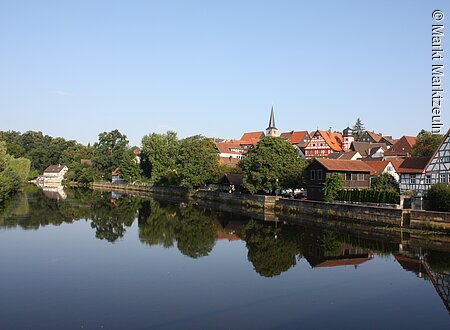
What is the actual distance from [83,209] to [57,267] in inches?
1297

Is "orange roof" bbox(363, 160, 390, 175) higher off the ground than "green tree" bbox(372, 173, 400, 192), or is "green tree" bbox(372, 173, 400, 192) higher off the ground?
"orange roof" bbox(363, 160, 390, 175)

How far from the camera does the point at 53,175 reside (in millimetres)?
128000

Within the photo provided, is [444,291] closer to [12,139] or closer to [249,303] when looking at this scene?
[249,303]

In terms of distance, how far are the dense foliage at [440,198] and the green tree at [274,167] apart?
1772cm

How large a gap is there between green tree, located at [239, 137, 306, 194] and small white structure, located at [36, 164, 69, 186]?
3356 inches

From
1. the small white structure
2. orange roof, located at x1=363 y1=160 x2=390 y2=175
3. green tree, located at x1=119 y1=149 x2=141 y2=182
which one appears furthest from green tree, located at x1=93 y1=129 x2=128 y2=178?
orange roof, located at x1=363 y1=160 x2=390 y2=175

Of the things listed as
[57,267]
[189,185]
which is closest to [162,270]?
[57,267]

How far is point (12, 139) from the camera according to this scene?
148 metres

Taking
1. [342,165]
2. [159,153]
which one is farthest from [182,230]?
[159,153]

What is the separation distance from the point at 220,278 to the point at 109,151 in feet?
303

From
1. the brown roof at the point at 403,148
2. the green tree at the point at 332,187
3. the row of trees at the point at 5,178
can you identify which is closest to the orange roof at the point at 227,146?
the brown roof at the point at 403,148

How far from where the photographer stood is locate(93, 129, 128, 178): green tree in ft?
353

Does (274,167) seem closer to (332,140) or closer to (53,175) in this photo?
(332,140)

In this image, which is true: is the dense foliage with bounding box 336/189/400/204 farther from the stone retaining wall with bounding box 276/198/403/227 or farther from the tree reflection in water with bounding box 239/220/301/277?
the tree reflection in water with bounding box 239/220/301/277
